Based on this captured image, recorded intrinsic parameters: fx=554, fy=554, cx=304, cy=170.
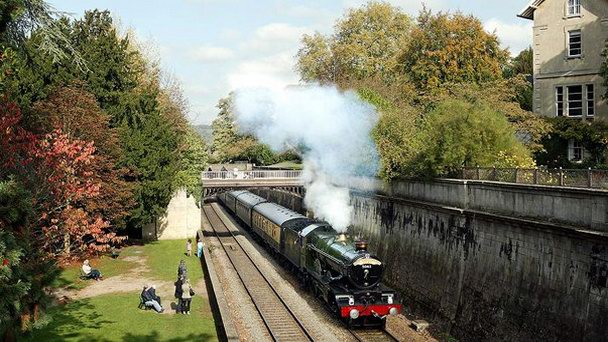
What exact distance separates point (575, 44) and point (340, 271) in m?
24.4

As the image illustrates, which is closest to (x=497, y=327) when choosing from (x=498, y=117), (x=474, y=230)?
(x=474, y=230)

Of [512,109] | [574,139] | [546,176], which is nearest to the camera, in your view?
[546,176]

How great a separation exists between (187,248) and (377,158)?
46.8ft

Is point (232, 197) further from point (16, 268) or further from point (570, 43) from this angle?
point (16, 268)

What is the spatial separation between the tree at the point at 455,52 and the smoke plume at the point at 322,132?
14.4 metres

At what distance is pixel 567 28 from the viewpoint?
3556cm

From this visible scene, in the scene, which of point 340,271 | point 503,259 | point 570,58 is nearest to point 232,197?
point 570,58

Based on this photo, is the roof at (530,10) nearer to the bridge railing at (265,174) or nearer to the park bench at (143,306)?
the bridge railing at (265,174)

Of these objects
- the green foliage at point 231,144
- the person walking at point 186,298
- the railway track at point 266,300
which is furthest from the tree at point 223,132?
the person walking at point 186,298

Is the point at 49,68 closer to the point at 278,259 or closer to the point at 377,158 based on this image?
the point at 278,259

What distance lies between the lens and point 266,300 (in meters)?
24.8

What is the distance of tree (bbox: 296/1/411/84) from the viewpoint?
201 ft

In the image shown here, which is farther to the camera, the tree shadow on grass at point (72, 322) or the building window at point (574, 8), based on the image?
the building window at point (574, 8)

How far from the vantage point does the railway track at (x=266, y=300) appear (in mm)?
20203
